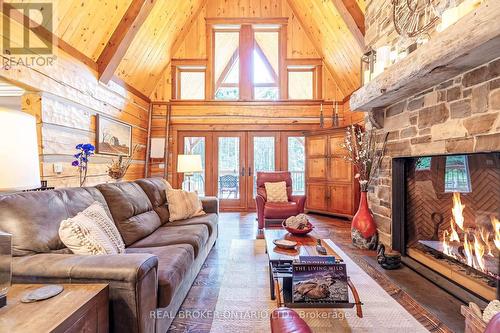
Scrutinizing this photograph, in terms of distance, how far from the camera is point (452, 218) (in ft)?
8.13

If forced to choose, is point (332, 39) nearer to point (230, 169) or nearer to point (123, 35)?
point (230, 169)

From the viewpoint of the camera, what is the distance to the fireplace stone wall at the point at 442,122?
191 cm

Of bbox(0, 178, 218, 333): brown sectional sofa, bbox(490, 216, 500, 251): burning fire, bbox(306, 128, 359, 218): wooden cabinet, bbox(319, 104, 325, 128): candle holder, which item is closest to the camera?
bbox(0, 178, 218, 333): brown sectional sofa

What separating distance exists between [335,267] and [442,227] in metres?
1.54

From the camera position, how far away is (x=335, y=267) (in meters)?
1.78

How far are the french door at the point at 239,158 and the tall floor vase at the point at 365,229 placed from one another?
3.05 metres

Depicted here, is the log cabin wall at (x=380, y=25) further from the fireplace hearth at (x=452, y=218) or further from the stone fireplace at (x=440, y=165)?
the fireplace hearth at (x=452, y=218)

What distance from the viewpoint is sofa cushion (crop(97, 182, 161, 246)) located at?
2.38 m

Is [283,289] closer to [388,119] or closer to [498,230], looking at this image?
[498,230]

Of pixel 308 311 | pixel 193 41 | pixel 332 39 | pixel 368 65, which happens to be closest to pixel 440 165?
pixel 368 65

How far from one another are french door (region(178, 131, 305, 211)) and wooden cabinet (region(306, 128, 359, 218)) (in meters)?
0.59

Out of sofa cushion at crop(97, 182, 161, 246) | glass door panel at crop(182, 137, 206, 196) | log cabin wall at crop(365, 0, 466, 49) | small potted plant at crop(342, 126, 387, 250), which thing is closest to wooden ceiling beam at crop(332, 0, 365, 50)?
log cabin wall at crop(365, 0, 466, 49)

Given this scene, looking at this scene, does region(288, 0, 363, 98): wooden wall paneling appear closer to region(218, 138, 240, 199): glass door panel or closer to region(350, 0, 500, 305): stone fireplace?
region(350, 0, 500, 305): stone fireplace

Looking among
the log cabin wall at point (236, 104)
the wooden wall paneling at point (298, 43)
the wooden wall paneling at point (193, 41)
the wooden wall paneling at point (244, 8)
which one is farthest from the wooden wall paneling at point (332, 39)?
the wooden wall paneling at point (193, 41)
